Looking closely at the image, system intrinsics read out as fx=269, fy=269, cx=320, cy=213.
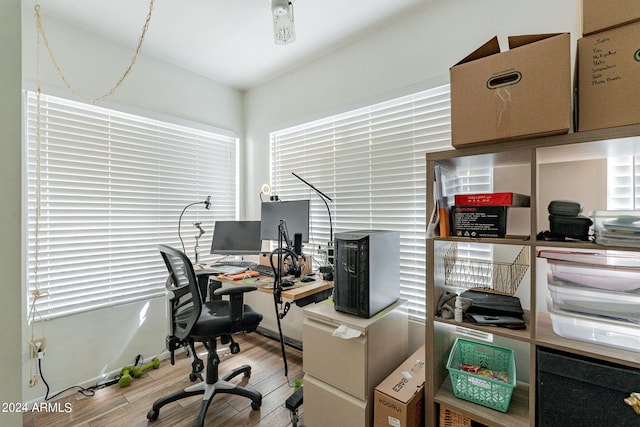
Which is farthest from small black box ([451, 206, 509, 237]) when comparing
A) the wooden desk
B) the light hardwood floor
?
the light hardwood floor

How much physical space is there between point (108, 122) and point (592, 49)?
2993 millimetres

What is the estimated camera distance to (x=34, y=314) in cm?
188

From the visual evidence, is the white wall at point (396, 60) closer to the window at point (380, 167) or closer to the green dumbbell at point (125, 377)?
the window at point (380, 167)

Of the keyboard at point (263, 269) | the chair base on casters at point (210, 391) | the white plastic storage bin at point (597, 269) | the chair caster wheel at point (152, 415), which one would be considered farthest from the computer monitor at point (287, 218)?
the white plastic storage bin at point (597, 269)

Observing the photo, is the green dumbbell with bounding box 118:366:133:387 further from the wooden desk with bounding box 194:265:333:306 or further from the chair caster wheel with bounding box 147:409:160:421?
the wooden desk with bounding box 194:265:333:306

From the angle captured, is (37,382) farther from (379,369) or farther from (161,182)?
(379,369)

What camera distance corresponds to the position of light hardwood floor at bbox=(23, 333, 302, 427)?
172cm

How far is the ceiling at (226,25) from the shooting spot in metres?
1.83

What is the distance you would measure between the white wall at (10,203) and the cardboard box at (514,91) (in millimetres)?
1476

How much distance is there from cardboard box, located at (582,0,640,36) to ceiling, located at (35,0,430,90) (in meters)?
1.23

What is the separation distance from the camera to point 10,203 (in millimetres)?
751

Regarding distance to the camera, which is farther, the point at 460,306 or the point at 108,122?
the point at 108,122

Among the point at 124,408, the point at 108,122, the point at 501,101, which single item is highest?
the point at 108,122

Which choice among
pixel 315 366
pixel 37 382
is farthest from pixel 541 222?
pixel 37 382
